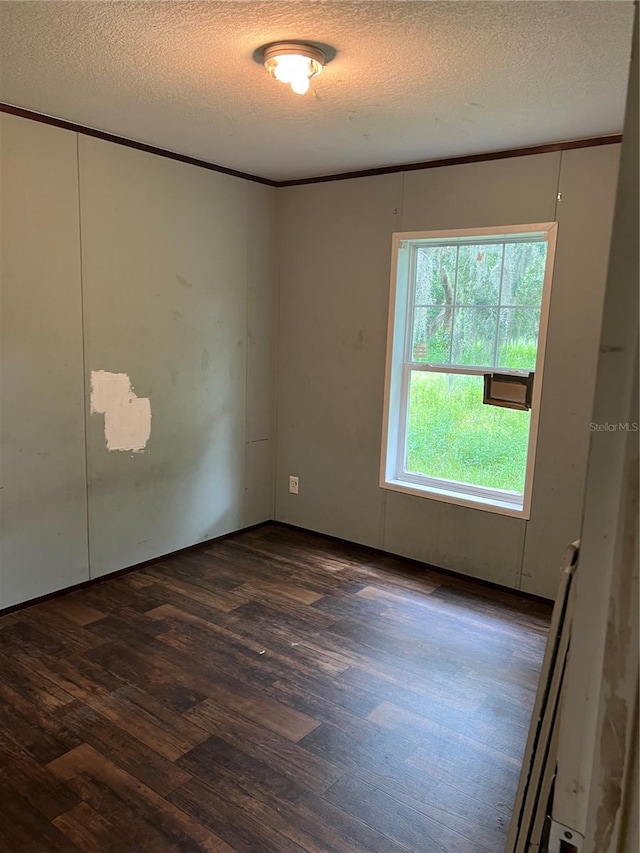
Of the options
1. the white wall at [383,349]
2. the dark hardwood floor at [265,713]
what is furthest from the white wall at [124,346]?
the dark hardwood floor at [265,713]

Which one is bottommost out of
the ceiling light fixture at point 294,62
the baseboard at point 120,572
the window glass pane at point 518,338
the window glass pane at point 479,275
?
the baseboard at point 120,572

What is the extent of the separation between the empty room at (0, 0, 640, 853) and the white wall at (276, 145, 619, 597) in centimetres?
2

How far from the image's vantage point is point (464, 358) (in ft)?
12.0

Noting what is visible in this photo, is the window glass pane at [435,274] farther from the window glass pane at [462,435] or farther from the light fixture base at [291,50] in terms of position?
the light fixture base at [291,50]

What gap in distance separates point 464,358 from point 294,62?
6.54 ft

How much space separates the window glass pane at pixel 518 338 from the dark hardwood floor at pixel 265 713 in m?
1.34

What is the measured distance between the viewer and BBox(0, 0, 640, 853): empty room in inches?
71.0

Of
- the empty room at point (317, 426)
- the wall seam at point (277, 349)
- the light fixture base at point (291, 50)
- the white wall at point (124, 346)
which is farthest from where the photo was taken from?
the wall seam at point (277, 349)

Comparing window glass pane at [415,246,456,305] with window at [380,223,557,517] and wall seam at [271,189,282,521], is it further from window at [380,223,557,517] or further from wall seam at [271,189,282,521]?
wall seam at [271,189,282,521]

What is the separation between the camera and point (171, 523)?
12.7ft

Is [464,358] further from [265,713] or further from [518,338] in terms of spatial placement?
[265,713]

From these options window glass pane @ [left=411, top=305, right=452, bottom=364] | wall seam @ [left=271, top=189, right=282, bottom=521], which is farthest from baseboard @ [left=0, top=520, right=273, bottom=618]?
window glass pane @ [left=411, top=305, right=452, bottom=364]

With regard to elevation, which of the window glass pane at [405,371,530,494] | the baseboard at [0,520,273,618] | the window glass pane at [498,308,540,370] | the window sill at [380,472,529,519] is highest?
the window glass pane at [498,308,540,370]

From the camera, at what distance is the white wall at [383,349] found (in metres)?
3.14
